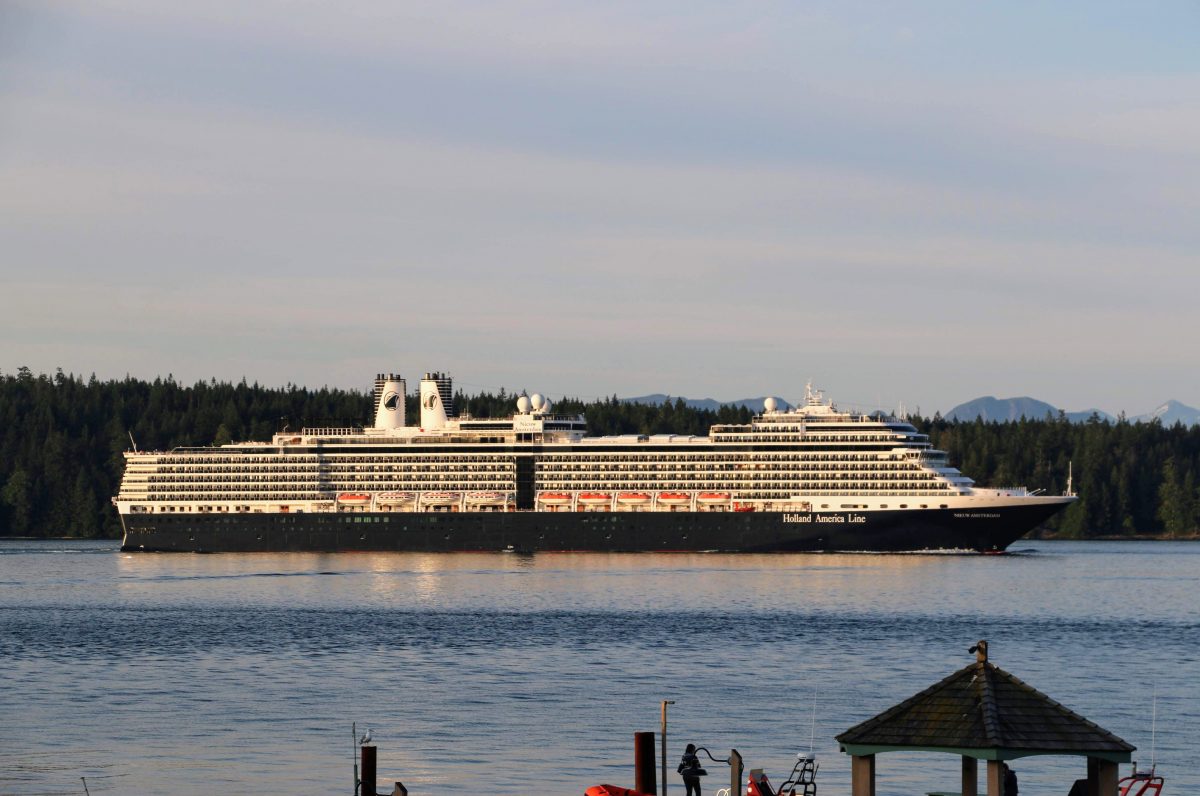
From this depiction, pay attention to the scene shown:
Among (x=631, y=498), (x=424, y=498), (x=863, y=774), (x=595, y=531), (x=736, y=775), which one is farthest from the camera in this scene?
(x=424, y=498)

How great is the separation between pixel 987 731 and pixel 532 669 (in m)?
37.2

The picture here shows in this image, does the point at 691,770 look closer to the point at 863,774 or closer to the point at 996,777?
the point at 863,774

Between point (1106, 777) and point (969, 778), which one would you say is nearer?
point (1106, 777)

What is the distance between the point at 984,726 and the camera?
28.0m

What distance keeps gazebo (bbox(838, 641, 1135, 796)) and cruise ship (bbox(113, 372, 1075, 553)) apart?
370 ft

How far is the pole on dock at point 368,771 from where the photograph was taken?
36031mm

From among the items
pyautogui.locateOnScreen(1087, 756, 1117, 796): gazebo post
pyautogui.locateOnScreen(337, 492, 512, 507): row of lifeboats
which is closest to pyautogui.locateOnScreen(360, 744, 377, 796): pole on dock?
pyautogui.locateOnScreen(1087, 756, 1117, 796): gazebo post

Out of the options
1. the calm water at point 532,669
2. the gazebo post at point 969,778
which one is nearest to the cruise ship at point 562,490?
the calm water at point 532,669

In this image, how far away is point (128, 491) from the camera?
168 m

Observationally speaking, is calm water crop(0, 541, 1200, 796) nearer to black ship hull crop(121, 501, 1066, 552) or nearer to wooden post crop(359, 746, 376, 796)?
wooden post crop(359, 746, 376, 796)

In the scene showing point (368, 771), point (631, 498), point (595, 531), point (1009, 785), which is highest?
point (631, 498)

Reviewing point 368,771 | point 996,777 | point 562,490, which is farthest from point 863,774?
point 562,490

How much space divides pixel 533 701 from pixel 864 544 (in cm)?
9072

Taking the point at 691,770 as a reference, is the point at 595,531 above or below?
above
